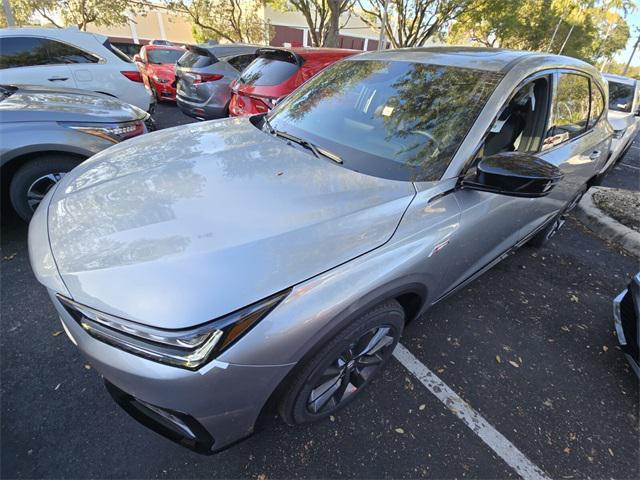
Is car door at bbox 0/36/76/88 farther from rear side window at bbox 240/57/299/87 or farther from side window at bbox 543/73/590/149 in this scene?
side window at bbox 543/73/590/149

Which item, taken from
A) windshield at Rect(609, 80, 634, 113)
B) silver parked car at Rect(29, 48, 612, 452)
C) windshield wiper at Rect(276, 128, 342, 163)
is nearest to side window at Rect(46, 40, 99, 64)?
silver parked car at Rect(29, 48, 612, 452)

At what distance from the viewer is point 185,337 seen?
1099 mm

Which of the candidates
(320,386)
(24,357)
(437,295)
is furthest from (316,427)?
(24,357)

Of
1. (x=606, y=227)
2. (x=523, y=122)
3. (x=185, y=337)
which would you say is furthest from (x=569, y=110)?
(x=185, y=337)

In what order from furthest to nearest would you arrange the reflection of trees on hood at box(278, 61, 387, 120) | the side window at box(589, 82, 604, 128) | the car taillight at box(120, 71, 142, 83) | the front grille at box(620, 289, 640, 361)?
the car taillight at box(120, 71, 142, 83), the side window at box(589, 82, 604, 128), the reflection of trees on hood at box(278, 61, 387, 120), the front grille at box(620, 289, 640, 361)

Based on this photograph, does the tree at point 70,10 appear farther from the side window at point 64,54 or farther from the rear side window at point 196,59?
the side window at point 64,54

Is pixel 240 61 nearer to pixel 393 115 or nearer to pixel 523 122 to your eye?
pixel 393 115

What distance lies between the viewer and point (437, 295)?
1.96m

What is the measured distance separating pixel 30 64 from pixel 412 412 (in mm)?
6560

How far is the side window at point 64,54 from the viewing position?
4.89 m

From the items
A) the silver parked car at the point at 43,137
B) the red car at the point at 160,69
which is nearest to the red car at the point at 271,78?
the silver parked car at the point at 43,137

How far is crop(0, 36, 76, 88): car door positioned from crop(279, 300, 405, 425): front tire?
5.81 meters

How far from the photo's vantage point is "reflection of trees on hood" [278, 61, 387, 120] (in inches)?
93.0

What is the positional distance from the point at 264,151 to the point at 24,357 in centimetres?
187
